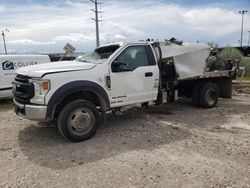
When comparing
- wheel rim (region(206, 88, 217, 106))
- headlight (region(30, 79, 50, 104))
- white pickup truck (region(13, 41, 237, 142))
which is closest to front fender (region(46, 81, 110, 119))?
white pickup truck (region(13, 41, 237, 142))

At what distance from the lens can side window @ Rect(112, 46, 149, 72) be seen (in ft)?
21.5

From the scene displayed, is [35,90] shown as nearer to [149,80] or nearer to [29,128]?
[29,128]

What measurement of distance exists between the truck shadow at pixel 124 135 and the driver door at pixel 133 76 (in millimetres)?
724

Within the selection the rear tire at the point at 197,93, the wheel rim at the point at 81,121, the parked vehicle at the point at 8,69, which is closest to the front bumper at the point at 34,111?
the wheel rim at the point at 81,121

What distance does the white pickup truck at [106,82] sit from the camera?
5688 mm

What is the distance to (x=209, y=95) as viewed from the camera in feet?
29.8

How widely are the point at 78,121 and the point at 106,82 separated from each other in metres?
1.06

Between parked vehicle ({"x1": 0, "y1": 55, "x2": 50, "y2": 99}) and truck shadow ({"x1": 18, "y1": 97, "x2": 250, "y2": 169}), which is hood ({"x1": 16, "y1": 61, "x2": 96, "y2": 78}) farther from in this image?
parked vehicle ({"x1": 0, "y1": 55, "x2": 50, "y2": 99})

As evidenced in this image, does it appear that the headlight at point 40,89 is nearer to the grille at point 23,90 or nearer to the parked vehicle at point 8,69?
the grille at point 23,90

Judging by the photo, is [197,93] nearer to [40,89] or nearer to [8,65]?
[40,89]

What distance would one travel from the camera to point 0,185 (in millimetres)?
4223

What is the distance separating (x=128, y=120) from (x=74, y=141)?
210 cm

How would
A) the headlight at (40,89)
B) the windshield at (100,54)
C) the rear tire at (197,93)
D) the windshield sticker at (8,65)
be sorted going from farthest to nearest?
the windshield sticker at (8,65) < the rear tire at (197,93) < the windshield at (100,54) < the headlight at (40,89)

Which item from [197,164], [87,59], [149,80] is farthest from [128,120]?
[197,164]
